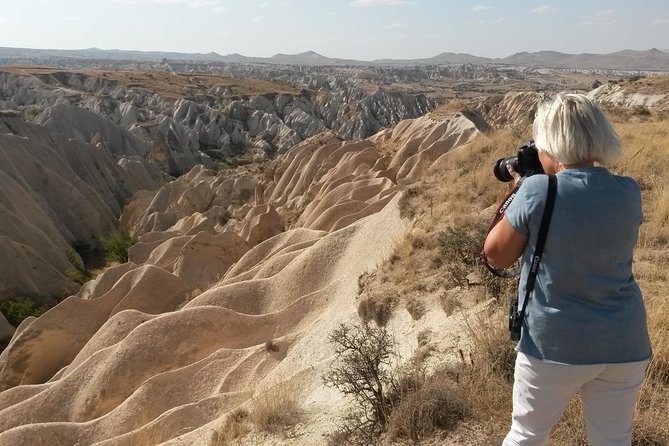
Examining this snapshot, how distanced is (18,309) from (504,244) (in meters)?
17.0

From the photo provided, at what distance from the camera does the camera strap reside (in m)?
1.79

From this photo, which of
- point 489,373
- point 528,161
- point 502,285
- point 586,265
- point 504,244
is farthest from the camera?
point 502,285

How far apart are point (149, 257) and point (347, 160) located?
27.0 feet

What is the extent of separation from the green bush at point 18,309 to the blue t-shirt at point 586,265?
1658cm

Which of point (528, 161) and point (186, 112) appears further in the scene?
point (186, 112)

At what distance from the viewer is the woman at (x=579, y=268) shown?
5.89 feet

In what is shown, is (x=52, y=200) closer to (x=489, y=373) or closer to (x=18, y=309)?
(x=18, y=309)

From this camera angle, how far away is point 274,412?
3984 mm

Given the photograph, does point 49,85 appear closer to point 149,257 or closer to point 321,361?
point 149,257

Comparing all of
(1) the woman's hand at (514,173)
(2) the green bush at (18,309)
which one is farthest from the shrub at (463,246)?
(2) the green bush at (18,309)

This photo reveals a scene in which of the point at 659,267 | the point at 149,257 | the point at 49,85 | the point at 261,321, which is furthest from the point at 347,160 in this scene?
the point at 49,85

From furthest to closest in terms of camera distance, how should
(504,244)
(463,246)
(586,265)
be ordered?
(463,246), (504,244), (586,265)

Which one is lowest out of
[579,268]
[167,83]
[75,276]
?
[75,276]

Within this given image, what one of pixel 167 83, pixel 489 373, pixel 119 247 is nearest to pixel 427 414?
pixel 489 373
